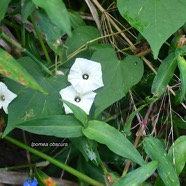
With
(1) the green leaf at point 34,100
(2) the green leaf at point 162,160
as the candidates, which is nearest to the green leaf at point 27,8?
(1) the green leaf at point 34,100

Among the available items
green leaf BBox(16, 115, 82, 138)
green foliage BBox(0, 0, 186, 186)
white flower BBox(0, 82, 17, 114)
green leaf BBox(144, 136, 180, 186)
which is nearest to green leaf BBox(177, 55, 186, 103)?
green foliage BBox(0, 0, 186, 186)

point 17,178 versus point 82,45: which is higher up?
point 82,45

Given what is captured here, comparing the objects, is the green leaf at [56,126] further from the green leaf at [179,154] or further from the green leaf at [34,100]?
the green leaf at [179,154]

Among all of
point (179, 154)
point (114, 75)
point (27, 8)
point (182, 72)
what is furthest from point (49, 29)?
point (179, 154)

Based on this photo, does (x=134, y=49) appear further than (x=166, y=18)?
Yes

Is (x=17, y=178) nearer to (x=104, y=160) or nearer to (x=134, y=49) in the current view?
(x=104, y=160)

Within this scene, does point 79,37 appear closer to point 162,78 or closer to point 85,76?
point 85,76

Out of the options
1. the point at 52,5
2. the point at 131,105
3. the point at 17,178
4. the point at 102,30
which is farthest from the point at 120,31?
the point at 17,178
